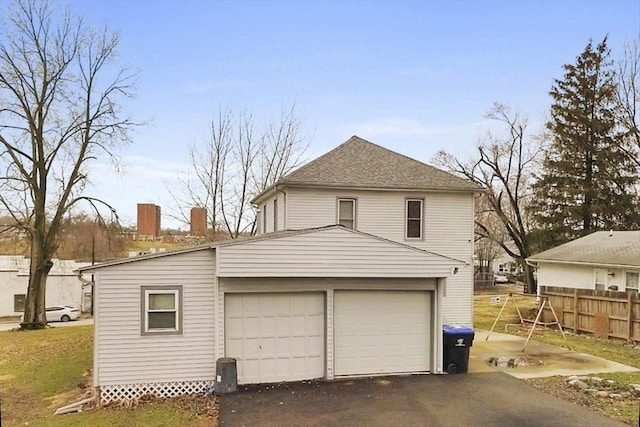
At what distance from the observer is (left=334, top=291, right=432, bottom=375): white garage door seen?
1177 centimetres

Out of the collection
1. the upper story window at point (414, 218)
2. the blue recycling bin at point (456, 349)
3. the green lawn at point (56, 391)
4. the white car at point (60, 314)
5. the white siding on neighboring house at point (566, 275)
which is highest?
the upper story window at point (414, 218)

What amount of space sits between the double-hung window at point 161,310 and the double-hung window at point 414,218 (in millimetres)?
9165

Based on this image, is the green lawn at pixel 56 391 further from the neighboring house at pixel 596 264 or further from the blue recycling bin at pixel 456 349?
the neighboring house at pixel 596 264

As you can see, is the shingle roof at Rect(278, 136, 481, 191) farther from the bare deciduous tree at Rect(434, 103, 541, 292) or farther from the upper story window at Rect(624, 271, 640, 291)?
the bare deciduous tree at Rect(434, 103, 541, 292)

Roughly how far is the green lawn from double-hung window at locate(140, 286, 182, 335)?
1.53m

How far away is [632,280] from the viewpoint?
62.8 ft

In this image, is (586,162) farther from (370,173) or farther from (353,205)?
(353,205)

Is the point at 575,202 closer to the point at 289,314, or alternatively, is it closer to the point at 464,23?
the point at 464,23

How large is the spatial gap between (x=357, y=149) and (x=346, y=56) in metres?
3.68

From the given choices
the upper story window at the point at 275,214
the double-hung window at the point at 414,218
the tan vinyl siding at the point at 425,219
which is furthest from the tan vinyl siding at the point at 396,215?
the upper story window at the point at 275,214

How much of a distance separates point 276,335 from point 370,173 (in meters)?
7.82

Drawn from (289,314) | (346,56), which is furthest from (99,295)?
(346,56)

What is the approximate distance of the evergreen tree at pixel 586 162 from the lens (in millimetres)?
30188

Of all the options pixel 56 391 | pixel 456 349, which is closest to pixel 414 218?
pixel 456 349
